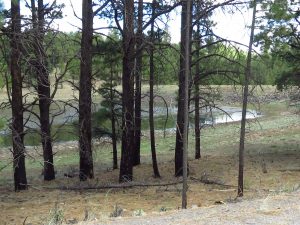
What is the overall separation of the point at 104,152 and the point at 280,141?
10040 mm

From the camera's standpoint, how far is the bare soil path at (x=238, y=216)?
6.22 metres

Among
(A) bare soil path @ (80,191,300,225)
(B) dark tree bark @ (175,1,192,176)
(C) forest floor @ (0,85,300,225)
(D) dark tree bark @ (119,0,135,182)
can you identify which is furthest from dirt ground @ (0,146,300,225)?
(A) bare soil path @ (80,191,300,225)

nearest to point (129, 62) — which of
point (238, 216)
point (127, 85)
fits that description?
point (127, 85)

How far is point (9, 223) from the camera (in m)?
10.0

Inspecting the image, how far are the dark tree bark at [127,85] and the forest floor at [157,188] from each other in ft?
2.25

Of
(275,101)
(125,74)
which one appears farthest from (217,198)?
(275,101)

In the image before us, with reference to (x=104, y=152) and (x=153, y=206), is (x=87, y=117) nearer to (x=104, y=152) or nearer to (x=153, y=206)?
(x=153, y=206)

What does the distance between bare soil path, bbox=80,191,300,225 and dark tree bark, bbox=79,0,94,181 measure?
8.57 m

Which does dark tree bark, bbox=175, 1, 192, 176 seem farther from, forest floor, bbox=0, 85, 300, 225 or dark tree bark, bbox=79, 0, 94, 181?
dark tree bark, bbox=79, 0, 94, 181

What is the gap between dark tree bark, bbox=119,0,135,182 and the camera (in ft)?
46.0

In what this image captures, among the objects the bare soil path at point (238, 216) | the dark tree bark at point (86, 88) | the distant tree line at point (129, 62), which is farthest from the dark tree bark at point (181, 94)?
the bare soil path at point (238, 216)

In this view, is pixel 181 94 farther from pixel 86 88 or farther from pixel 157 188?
pixel 157 188

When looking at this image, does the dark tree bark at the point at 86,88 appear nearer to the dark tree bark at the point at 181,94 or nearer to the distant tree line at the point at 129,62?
the distant tree line at the point at 129,62

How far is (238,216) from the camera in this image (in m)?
6.50
